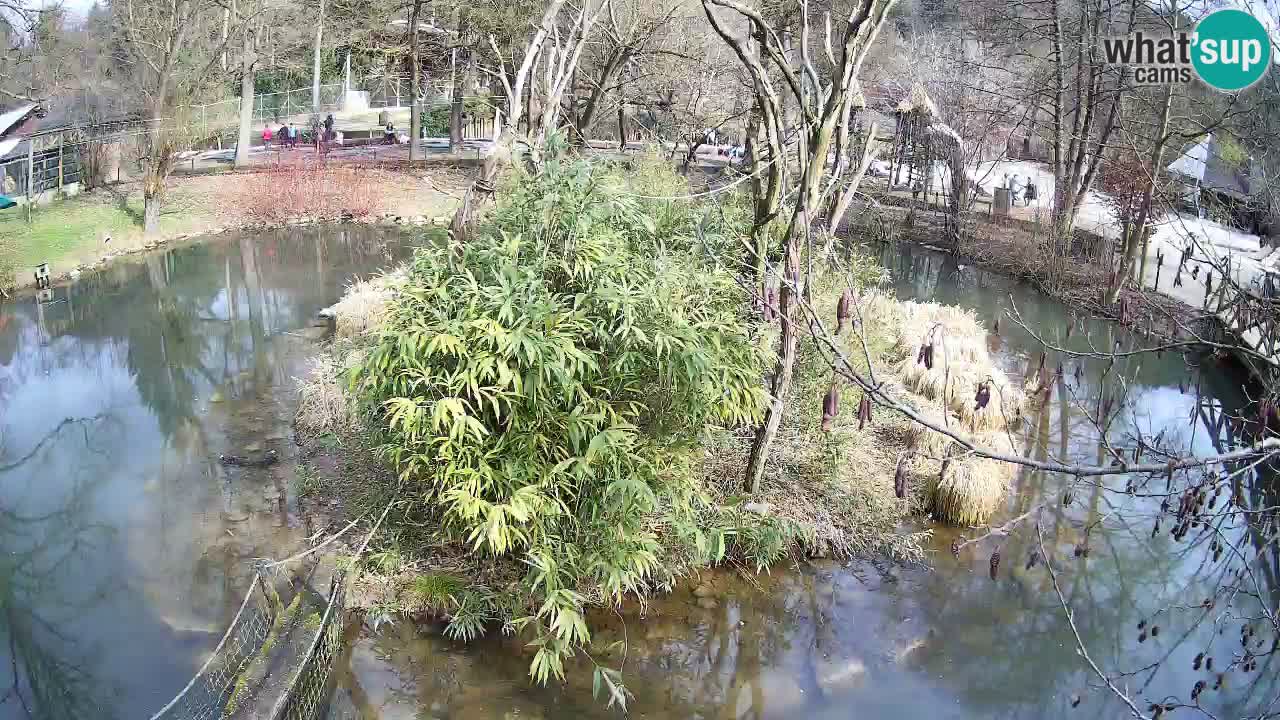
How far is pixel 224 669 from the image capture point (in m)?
5.78

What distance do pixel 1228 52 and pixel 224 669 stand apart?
11739 mm

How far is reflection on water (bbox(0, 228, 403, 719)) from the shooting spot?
248 inches

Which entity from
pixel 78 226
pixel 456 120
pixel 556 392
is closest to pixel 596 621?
pixel 556 392

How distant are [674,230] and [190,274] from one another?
9.83 meters

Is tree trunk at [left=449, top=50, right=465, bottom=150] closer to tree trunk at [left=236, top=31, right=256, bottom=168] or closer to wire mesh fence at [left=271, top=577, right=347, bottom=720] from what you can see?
tree trunk at [left=236, top=31, right=256, bottom=168]

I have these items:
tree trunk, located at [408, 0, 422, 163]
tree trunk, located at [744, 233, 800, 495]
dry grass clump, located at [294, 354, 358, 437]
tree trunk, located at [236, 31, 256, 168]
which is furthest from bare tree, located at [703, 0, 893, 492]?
tree trunk, located at [236, 31, 256, 168]

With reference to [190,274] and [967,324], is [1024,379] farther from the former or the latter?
[190,274]

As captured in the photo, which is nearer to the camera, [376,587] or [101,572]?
[376,587]

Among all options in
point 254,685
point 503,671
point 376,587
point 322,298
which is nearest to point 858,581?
point 503,671

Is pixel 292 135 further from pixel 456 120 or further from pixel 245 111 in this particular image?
pixel 456 120

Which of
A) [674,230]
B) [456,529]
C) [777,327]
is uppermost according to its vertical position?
[674,230]

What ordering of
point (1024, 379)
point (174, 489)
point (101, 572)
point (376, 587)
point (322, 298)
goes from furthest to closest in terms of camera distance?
1. point (322, 298)
2. point (1024, 379)
3. point (174, 489)
4. point (101, 572)
5. point (376, 587)

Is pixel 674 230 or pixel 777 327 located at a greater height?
pixel 674 230

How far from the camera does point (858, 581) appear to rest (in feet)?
23.7
